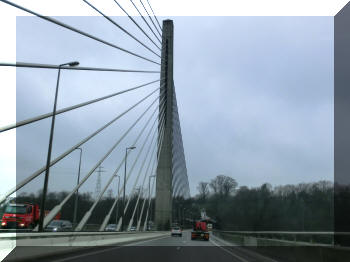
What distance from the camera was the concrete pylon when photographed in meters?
45.8

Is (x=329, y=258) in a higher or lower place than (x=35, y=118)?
lower

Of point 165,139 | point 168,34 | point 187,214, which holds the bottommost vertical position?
point 187,214

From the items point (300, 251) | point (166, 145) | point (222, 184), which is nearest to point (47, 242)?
point (300, 251)

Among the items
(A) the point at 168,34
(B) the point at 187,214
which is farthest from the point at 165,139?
(B) the point at 187,214

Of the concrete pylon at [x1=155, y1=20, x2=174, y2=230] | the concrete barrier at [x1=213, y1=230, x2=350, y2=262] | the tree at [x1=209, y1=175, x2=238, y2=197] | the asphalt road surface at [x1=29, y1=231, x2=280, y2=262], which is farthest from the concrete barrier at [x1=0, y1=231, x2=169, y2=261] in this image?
the tree at [x1=209, y1=175, x2=238, y2=197]

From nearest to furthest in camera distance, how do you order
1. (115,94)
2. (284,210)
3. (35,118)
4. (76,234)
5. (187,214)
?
(35,118) < (76,234) < (115,94) < (284,210) < (187,214)

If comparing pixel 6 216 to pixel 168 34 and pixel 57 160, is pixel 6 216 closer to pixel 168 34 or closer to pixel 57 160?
pixel 57 160

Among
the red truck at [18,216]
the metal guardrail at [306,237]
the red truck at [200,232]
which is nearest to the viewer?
the metal guardrail at [306,237]

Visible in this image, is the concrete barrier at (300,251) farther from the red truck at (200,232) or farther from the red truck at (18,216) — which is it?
the red truck at (200,232)

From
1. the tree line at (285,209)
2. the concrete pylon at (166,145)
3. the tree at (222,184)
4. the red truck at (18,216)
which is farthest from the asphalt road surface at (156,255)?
the tree at (222,184)

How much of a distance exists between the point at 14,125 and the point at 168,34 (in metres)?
37.8

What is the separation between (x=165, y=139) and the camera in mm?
50062

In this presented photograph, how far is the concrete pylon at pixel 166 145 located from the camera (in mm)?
45812

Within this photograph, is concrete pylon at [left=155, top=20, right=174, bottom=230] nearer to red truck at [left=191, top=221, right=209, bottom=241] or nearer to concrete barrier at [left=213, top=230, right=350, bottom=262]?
red truck at [left=191, top=221, right=209, bottom=241]
